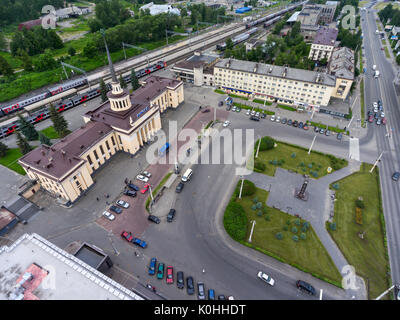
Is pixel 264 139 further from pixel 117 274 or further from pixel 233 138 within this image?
pixel 117 274

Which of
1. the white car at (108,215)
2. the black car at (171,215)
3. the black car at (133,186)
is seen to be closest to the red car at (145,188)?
the black car at (133,186)

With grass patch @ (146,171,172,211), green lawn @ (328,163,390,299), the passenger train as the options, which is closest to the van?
grass patch @ (146,171,172,211)

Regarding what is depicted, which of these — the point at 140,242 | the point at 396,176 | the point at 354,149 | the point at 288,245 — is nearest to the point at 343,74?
the point at 354,149

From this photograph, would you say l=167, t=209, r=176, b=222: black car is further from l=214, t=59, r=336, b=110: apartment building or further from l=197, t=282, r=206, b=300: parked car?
l=214, t=59, r=336, b=110: apartment building

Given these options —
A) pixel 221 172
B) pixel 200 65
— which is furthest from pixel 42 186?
pixel 200 65

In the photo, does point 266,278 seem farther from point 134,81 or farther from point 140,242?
point 134,81

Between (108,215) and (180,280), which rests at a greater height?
(108,215)

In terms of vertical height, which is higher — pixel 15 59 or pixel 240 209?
pixel 15 59
